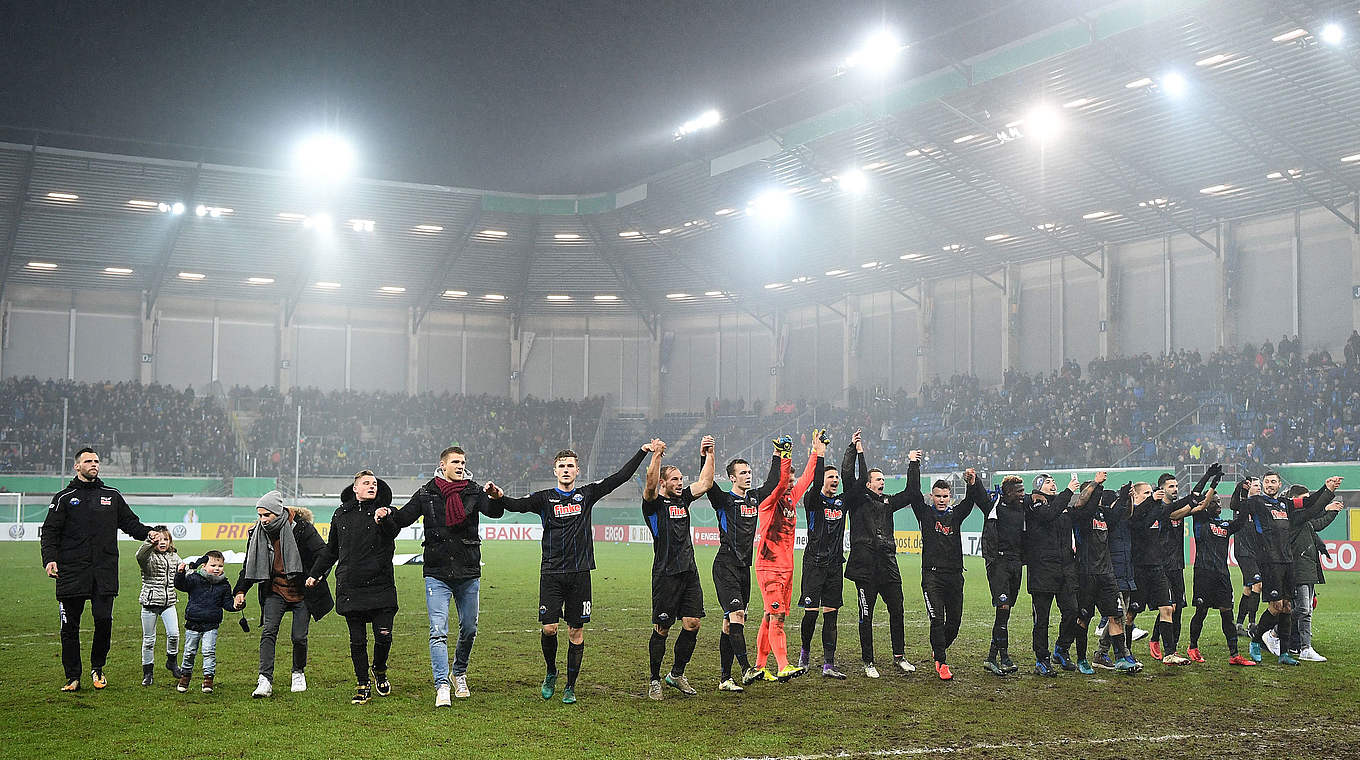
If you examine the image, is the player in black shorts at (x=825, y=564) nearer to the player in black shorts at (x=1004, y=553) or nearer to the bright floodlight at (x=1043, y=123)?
the player in black shorts at (x=1004, y=553)

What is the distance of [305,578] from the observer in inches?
441

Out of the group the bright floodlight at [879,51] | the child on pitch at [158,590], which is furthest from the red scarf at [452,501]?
the bright floodlight at [879,51]

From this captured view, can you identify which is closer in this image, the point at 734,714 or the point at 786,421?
the point at 734,714

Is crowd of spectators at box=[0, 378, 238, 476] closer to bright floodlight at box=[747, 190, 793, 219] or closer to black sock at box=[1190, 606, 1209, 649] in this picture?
bright floodlight at box=[747, 190, 793, 219]

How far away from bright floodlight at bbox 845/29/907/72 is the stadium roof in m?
2.00

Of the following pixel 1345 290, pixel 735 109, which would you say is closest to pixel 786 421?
pixel 735 109

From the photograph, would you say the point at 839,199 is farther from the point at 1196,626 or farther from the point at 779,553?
the point at 779,553

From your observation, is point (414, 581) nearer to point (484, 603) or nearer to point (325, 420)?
point (484, 603)

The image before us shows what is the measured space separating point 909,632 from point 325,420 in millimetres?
44625

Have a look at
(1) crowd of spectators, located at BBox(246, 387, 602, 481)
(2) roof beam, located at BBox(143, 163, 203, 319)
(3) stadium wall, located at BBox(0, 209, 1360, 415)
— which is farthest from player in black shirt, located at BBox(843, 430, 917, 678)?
(1) crowd of spectators, located at BBox(246, 387, 602, 481)

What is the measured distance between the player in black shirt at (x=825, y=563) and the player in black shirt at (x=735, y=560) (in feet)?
2.63

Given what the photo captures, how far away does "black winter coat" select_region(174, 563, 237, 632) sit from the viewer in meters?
11.1

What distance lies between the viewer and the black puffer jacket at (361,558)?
10438 mm

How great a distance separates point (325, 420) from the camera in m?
55.5
